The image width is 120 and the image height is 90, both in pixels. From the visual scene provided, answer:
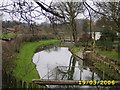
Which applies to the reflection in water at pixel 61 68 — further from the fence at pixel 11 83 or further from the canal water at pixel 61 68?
the fence at pixel 11 83

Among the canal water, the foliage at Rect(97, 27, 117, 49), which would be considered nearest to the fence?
the canal water

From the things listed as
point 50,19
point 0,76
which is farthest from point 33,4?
point 0,76

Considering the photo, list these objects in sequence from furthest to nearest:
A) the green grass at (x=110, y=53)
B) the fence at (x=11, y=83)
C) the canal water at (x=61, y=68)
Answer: the green grass at (x=110, y=53) → the canal water at (x=61, y=68) → the fence at (x=11, y=83)

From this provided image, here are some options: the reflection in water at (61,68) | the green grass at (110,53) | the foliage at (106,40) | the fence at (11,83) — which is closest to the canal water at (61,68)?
the reflection in water at (61,68)

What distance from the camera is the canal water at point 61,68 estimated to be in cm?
275

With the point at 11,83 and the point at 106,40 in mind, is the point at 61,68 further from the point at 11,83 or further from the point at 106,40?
the point at 11,83

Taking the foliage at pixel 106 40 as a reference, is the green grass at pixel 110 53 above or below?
below

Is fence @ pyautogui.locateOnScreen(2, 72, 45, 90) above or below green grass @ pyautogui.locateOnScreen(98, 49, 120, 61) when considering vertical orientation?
below

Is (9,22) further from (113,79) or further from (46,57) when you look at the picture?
(46,57)

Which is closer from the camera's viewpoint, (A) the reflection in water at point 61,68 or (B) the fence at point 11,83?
(B) the fence at point 11,83

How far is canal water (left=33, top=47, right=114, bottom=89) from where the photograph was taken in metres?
2.75

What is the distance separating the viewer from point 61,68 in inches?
119

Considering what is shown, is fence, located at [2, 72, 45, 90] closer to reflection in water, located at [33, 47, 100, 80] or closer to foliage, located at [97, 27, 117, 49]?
reflection in water, located at [33, 47, 100, 80]

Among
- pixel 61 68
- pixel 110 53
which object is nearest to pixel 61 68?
pixel 61 68
